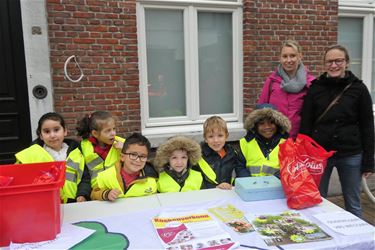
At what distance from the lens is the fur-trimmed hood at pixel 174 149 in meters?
2.52

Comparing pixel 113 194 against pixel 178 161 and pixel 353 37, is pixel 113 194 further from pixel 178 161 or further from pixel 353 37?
pixel 353 37

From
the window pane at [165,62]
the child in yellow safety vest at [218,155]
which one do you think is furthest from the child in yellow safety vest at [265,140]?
the window pane at [165,62]

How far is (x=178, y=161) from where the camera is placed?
8.21 ft

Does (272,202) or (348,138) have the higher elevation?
(348,138)

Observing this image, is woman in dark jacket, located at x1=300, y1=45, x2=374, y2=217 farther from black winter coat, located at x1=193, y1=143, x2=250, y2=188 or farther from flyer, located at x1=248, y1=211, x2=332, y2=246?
flyer, located at x1=248, y1=211, x2=332, y2=246

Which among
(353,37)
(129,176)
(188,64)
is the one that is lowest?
(129,176)

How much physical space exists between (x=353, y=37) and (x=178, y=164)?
4.51 m

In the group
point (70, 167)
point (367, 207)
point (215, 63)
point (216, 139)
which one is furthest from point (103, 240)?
point (367, 207)

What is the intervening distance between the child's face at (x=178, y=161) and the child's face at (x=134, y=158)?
0.84ft

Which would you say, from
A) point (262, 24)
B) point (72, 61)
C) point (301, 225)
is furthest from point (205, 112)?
point (301, 225)

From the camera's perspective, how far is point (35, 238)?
1641 millimetres

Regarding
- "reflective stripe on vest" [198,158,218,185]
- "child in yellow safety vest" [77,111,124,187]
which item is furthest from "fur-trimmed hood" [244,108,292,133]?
"child in yellow safety vest" [77,111,124,187]

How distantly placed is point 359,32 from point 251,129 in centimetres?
382

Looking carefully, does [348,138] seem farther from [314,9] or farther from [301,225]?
[314,9]
